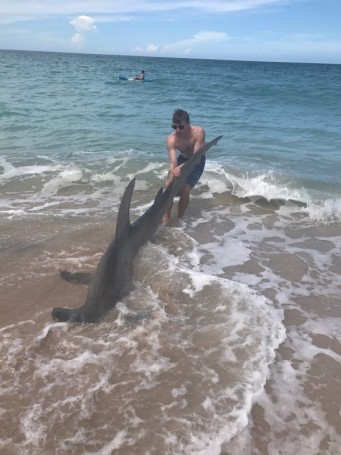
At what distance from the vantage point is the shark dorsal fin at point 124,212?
145 inches

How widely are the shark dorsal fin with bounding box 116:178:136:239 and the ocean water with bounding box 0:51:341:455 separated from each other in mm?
671

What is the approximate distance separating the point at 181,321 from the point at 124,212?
1.10 metres

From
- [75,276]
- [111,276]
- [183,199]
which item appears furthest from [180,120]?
[111,276]

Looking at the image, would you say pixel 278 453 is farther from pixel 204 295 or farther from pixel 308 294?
pixel 308 294

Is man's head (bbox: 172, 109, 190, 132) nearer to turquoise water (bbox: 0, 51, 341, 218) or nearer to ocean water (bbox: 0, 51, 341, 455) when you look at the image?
ocean water (bbox: 0, 51, 341, 455)

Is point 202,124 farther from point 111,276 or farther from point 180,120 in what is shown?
point 111,276

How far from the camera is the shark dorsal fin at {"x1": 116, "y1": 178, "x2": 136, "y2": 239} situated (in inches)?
145

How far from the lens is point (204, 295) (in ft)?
13.8

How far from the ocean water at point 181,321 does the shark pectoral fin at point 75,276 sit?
0.08 metres

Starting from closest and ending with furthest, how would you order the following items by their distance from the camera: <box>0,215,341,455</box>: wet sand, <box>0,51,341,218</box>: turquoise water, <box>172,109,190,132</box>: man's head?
1. <box>0,215,341,455</box>: wet sand
2. <box>172,109,190,132</box>: man's head
3. <box>0,51,341,218</box>: turquoise water

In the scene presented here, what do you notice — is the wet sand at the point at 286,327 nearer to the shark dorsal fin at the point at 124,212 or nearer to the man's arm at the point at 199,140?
the shark dorsal fin at the point at 124,212

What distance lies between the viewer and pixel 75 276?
14.1 feet

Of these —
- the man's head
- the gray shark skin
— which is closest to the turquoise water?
the man's head

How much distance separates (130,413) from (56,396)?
52cm
